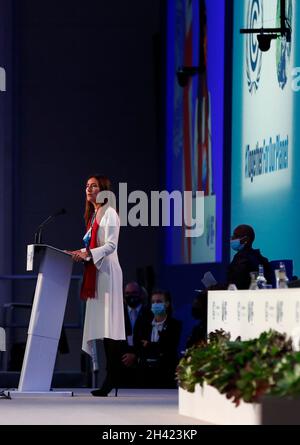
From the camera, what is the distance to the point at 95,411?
7012 millimetres

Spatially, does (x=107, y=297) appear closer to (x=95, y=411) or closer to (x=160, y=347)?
(x=95, y=411)

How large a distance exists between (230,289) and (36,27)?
33.4ft

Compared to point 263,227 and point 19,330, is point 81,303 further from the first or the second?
point 19,330

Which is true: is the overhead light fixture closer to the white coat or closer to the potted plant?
the white coat

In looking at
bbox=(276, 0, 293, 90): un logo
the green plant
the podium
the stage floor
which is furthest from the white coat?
the green plant

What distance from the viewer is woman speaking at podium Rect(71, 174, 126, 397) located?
8.43 meters

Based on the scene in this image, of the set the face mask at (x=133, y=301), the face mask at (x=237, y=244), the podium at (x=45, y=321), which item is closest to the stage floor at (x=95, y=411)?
the podium at (x=45, y=321)

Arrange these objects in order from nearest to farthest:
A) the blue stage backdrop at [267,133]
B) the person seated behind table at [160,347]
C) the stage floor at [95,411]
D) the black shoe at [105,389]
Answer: the stage floor at [95,411]
the black shoe at [105,389]
the blue stage backdrop at [267,133]
the person seated behind table at [160,347]

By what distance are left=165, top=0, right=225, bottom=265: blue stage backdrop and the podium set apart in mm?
2831

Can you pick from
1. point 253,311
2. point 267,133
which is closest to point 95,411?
point 253,311

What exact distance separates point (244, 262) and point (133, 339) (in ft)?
8.28

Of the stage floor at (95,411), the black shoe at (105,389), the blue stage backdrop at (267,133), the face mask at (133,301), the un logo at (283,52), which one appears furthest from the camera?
the face mask at (133,301)

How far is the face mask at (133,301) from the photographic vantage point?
11.5m

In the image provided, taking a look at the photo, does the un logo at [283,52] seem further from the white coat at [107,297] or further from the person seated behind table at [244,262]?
the white coat at [107,297]
